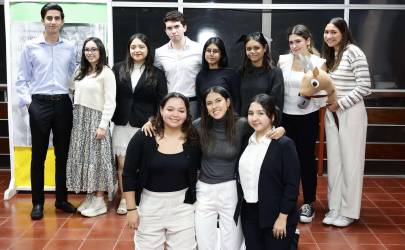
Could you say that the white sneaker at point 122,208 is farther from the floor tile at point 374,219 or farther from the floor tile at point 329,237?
the floor tile at point 374,219

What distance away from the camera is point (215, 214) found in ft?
9.09

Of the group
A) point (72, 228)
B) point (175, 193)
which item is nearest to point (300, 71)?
point (175, 193)

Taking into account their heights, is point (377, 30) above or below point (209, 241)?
above

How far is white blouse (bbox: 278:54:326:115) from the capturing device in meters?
3.66

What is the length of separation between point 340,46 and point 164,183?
1788mm

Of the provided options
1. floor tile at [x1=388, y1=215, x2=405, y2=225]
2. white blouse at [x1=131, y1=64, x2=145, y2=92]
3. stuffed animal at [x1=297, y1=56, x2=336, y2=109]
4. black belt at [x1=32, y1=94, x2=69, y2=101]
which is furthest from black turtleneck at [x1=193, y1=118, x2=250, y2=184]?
floor tile at [x1=388, y1=215, x2=405, y2=225]

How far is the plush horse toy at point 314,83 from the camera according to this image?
343 cm

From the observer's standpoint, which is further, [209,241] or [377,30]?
[377,30]

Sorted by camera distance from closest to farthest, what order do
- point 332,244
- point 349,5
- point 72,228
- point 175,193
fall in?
1. point 175,193
2. point 332,244
3. point 72,228
4. point 349,5

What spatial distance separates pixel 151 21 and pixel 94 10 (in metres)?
1.06

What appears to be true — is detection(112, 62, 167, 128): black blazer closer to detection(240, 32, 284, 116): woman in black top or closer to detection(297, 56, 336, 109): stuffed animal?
detection(240, 32, 284, 116): woman in black top

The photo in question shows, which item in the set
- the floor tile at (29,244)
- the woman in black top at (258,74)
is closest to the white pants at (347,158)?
the woman in black top at (258,74)

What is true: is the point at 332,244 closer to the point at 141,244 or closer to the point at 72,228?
the point at 141,244

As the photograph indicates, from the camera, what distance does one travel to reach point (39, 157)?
4.02 meters
